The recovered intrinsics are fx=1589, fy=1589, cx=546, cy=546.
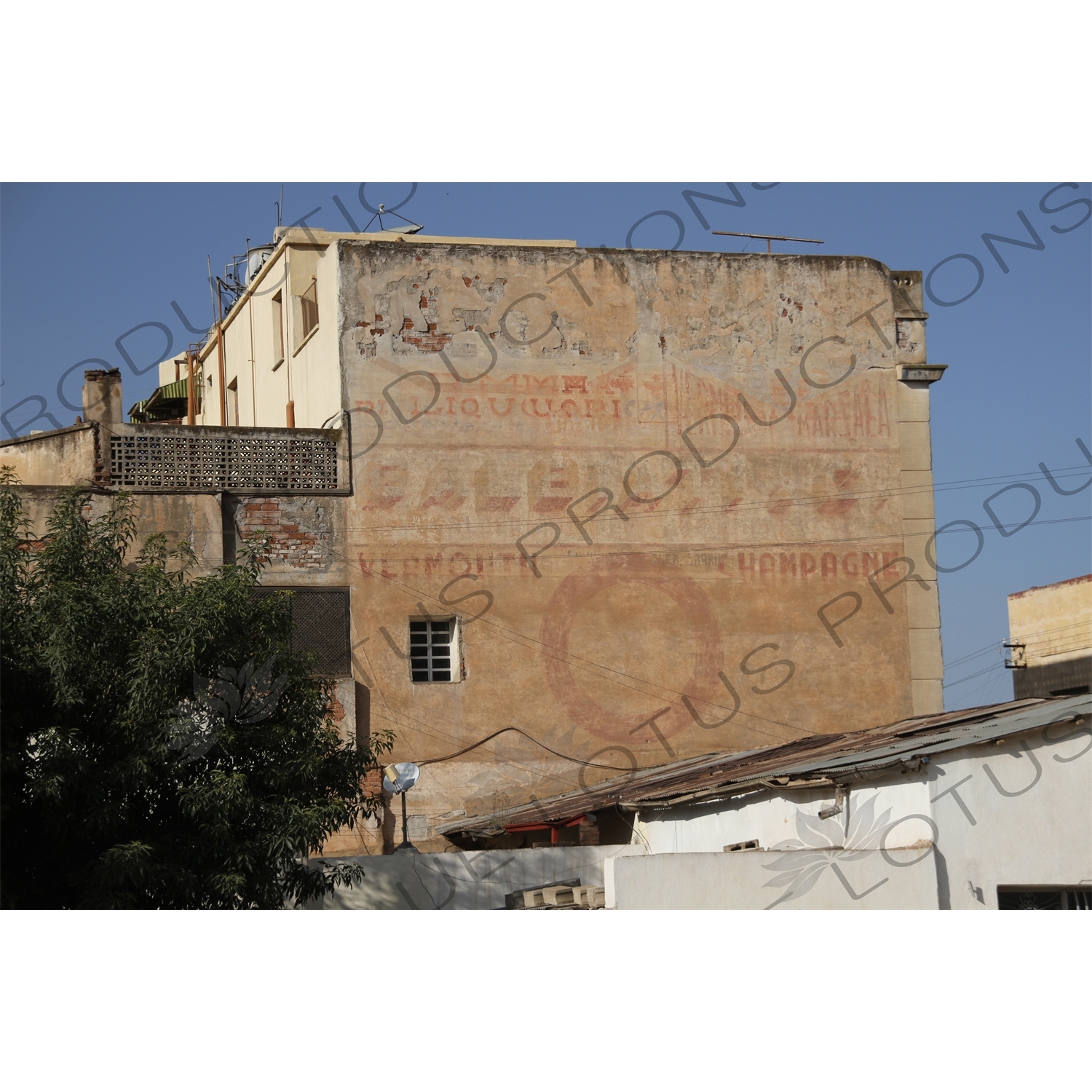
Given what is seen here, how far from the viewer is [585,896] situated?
16.6 metres

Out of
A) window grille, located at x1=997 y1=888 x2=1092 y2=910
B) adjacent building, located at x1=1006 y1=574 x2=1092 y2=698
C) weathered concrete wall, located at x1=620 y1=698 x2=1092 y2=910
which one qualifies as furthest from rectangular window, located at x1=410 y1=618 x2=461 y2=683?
adjacent building, located at x1=1006 y1=574 x2=1092 y2=698

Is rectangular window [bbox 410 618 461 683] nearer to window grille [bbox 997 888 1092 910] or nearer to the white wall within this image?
the white wall

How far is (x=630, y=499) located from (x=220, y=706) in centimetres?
1032

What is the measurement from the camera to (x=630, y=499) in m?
23.4

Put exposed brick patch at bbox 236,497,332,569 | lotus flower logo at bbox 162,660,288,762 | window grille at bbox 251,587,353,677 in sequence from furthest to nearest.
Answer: exposed brick patch at bbox 236,497,332,569
window grille at bbox 251,587,353,677
lotus flower logo at bbox 162,660,288,762

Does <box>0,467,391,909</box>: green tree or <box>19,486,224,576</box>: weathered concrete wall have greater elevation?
<box>19,486,224,576</box>: weathered concrete wall

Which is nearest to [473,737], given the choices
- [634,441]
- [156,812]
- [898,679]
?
[634,441]

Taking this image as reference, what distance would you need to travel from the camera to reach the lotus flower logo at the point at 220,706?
13.7 metres

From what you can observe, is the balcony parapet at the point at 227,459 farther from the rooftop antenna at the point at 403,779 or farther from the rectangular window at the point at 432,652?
the rooftop antenna at the point at 403,779

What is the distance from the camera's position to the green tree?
13.0 metres

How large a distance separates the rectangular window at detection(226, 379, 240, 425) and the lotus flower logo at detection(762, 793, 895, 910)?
16.8 metres

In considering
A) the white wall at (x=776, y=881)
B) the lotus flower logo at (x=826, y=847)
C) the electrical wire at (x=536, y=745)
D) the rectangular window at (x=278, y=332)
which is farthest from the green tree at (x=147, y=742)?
the rectangular window at (x=278, y=332)

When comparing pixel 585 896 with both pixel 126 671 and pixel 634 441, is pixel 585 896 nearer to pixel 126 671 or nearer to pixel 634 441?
pixel 126 671

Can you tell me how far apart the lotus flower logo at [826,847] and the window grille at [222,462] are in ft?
30.9
